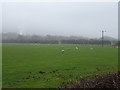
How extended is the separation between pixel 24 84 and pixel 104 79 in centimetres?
511

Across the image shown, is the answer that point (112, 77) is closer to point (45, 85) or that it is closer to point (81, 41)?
point (45, 85)

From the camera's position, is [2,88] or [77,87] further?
[2,88]

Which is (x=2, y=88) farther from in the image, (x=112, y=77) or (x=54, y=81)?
(x=112, y=77)

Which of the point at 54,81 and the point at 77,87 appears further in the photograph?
the point at 54,81

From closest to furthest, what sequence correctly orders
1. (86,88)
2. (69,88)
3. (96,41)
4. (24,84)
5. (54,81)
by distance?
(86,88) → (69,88) → (24,84) → (54,81) → (96,41)

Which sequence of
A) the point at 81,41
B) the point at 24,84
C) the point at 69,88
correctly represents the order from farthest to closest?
1. the point at 81,41
2. the point at 24,84
3. the point at 69,88

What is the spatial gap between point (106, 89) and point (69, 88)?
4.79 feet

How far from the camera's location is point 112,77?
9914 mm

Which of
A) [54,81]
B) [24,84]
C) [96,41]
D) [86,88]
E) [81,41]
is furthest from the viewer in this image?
[81,41]

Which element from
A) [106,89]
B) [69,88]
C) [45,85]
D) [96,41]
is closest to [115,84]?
[106,89]

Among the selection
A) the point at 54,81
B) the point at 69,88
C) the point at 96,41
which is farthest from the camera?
the point at 96,41

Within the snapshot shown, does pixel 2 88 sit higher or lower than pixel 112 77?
lower

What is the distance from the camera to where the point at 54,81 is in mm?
14039

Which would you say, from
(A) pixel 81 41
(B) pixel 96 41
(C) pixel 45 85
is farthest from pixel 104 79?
(A) pixel 81 41
